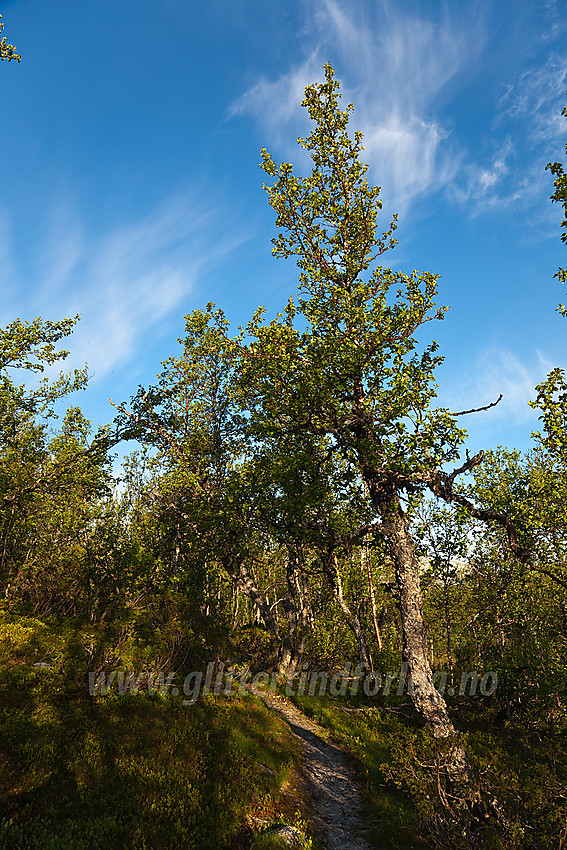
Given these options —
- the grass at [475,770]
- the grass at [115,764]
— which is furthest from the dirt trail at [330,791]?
the grass at [115,764]

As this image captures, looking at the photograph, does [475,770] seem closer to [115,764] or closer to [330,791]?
[330,791]

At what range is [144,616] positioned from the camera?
16500 millimetres

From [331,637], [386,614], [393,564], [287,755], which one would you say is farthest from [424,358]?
[386,614]

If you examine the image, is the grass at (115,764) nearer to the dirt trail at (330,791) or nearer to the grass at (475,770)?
the dirt trail at (330,791)

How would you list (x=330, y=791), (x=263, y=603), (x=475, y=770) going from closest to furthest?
(x=475, y=770)
(x=330, y=791)
(x=263, y=603)

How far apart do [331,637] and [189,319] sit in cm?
2122

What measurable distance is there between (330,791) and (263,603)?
40.2ft

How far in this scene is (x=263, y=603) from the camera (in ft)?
81.6

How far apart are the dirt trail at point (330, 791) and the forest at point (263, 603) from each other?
411 millimetres

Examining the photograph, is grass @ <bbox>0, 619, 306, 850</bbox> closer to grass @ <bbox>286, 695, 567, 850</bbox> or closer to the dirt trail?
the dirt trail

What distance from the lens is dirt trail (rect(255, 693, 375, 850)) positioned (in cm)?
1037

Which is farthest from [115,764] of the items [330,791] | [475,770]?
[475,770]

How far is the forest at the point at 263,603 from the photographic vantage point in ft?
30.8

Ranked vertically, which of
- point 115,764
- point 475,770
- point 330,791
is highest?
point 475,770
